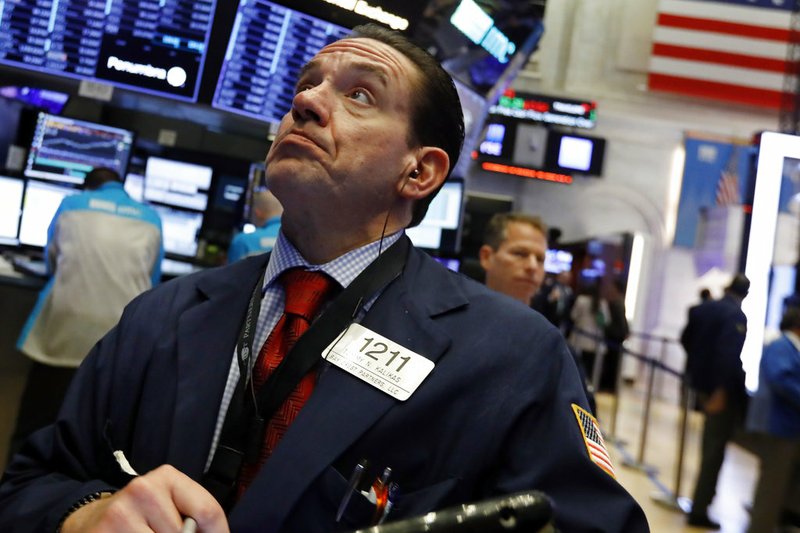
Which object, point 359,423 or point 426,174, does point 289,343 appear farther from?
point 426,174

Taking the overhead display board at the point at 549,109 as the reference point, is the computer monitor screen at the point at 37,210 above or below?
below

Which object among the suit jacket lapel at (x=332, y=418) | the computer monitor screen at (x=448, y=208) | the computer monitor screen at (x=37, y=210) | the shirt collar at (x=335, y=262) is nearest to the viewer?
the suit jacket lapel at (x=332, y=418)

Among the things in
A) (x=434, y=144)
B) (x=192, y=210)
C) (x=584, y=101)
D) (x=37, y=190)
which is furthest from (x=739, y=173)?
(x=434, y=144)

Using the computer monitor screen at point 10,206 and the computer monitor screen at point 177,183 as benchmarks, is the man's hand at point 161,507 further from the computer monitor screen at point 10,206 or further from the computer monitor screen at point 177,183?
the computer monitor screen at point 177,183

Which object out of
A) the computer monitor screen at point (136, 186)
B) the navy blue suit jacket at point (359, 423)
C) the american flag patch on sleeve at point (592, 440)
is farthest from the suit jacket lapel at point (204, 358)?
the computer monitor screen at point (136, 186)

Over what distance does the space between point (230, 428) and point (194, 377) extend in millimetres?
101

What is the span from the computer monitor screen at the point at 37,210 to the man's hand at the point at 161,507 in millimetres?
4801

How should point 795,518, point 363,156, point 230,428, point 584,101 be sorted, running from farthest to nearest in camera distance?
point 584,101 → point 795,518 → point 363,156 → point 230,428

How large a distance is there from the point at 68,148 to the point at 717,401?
16.4 feet

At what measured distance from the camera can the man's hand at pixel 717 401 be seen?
19.4 feet

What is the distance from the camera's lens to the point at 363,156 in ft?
4.51

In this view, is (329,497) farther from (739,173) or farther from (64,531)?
(739,173)

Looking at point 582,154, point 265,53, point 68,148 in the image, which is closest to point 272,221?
point 265,53

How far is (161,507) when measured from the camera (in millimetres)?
986
